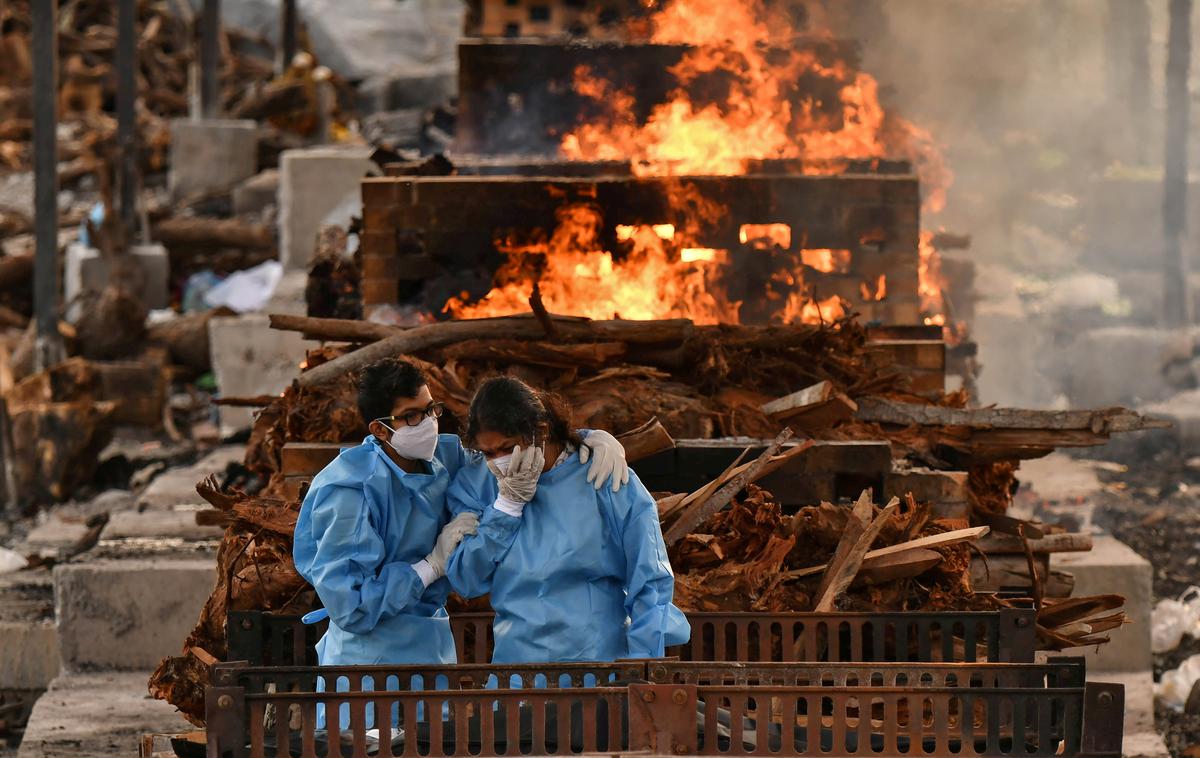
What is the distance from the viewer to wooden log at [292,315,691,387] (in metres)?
7.29

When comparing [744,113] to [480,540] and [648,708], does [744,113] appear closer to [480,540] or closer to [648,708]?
[480,540]

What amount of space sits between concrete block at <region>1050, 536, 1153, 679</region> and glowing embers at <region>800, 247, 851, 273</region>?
192cm

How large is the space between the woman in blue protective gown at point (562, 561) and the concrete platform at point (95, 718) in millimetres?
3049

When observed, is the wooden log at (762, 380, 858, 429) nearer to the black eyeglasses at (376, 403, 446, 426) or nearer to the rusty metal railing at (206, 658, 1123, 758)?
the black eyeglasses at (376, 403, 446, 426)

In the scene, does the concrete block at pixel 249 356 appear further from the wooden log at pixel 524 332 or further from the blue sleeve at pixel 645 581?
the blue sleeve at pixel 645 581

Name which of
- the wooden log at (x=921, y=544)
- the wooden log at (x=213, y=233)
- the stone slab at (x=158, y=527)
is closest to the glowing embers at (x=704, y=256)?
the stone slab at (x=158, y=527)

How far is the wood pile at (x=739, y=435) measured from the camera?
607 cm

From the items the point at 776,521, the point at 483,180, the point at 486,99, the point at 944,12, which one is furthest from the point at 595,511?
the point at 944,12

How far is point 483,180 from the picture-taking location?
8.83 meters

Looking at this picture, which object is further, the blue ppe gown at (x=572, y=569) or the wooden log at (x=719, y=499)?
the wooden log at (x=719, y=499)

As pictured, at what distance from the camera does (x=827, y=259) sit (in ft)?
30.1

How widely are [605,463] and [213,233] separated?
54.3 ft

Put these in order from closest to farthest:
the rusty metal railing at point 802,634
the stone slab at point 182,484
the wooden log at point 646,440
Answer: the rusty metal railing at point 802,634, the wooden log at point 646,440, the stone slab at point 182,484

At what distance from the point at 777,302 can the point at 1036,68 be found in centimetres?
2008
